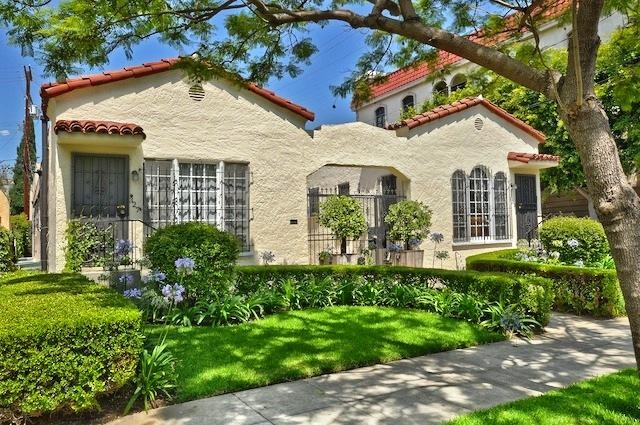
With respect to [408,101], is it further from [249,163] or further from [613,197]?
[613,197]

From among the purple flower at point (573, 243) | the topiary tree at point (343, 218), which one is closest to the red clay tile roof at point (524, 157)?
the purple flower at point (573, 243)

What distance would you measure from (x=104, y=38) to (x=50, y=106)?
5.68m

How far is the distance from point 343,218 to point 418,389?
774 cm

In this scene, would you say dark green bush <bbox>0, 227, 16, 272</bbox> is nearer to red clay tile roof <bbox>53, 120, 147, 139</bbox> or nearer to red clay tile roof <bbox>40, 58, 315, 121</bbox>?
red clay tile roof <bbox>40, 58, 315, 121</bbox>

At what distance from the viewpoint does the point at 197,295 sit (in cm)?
844

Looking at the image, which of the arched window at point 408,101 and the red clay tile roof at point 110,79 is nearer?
the red clay tile roof at point 110,79

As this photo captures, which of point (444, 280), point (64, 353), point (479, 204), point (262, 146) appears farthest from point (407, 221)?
point (64, 353)

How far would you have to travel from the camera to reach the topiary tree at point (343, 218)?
41.7 ft

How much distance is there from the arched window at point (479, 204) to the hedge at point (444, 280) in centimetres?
624

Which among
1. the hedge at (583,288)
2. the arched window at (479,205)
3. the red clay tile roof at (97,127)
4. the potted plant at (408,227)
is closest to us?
the hedge at (583,288)

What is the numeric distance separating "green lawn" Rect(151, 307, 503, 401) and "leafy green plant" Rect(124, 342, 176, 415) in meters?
0.16

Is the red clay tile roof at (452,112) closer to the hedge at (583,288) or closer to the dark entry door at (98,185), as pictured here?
the hedge at (583,288)

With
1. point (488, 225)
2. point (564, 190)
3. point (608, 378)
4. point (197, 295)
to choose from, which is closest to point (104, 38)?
point (197, 295)

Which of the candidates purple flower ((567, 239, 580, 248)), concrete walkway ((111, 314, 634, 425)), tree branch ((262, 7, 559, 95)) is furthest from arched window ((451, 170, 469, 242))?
tree branch ((262, 7, 559, 95))
